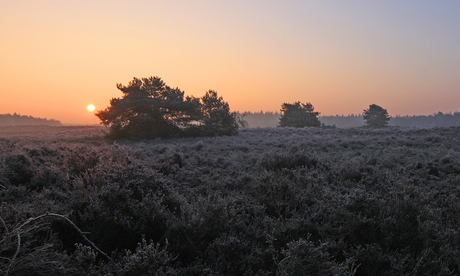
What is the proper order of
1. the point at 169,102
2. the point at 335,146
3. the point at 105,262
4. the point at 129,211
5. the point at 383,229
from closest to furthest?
the point at 105,262 < the point at 383,229 < the point at 129,211 < the point at 335,146 < the point at 169,102

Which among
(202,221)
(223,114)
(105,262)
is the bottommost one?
(105,262)

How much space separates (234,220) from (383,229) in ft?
7.14

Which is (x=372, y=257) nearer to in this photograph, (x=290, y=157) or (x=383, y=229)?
(x=383, y=229)

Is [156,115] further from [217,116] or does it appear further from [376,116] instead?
[376,116]

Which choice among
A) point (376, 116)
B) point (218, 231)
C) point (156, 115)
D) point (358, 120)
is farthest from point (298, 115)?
point (358, 120)

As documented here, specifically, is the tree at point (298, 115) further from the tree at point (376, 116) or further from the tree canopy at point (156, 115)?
the tree canopy at point (156, 115)

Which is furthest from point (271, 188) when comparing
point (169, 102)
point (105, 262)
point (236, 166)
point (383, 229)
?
point (169, 102)

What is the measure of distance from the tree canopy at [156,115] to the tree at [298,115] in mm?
18936

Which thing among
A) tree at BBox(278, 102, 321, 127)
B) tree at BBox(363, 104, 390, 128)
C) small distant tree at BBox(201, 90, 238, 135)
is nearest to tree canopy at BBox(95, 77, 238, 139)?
small distant tree at BBox(201, 90, 238, 135)

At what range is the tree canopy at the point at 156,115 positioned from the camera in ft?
63.2

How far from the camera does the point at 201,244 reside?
3096 mm

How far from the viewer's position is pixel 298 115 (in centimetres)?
3969

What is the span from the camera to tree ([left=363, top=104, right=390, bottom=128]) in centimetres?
4528

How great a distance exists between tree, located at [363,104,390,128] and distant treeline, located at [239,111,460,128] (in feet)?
45.4
